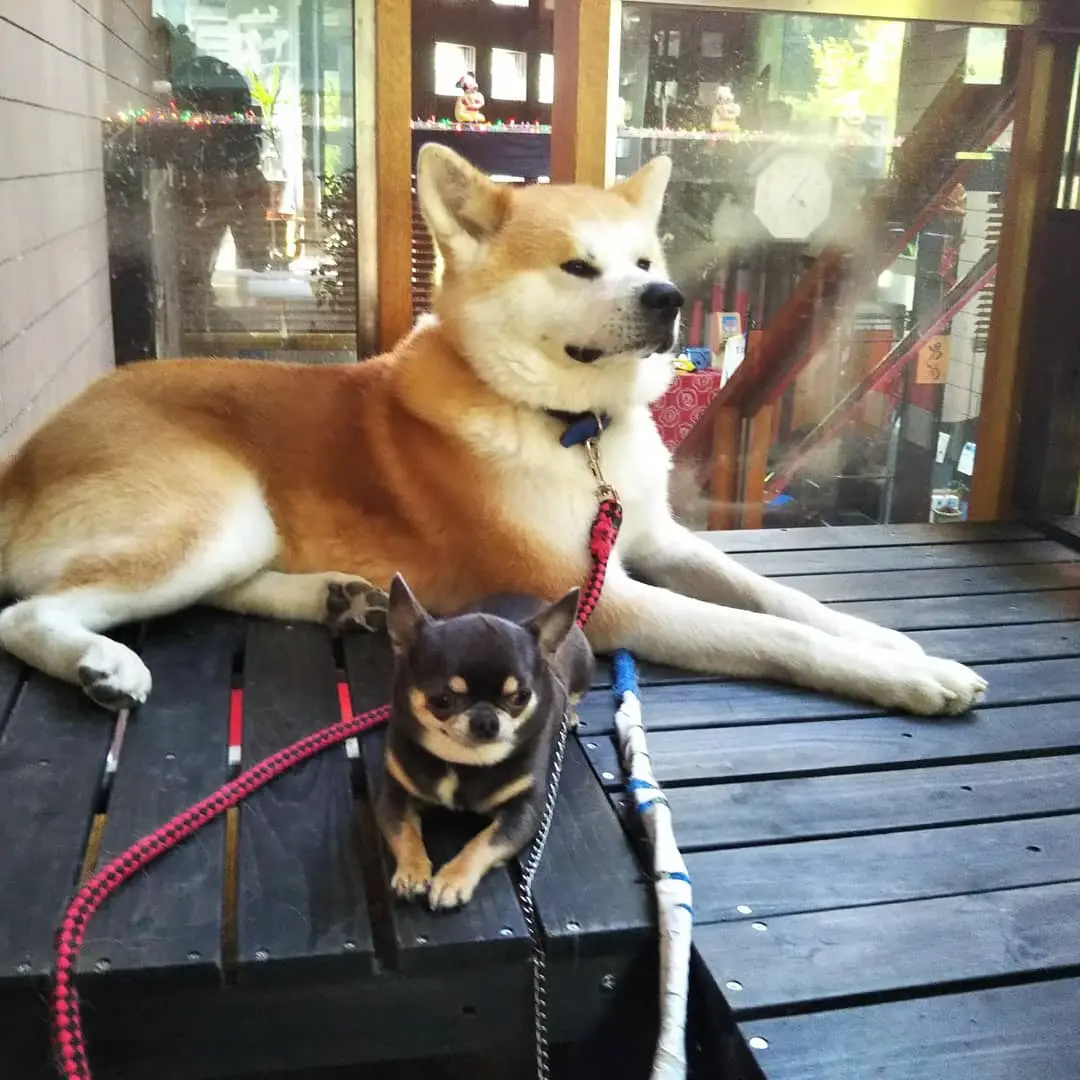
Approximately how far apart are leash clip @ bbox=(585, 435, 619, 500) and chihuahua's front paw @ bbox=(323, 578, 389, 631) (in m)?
0.42

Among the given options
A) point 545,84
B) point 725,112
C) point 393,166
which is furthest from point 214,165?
point 725,112

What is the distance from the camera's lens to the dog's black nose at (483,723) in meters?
1.12

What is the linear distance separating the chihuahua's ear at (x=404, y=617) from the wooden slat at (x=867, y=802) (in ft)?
1.37

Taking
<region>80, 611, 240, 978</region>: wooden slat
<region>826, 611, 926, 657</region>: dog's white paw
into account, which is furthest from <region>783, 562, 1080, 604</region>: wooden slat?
<region>80, 611, 240, 978</region>: wooden slat

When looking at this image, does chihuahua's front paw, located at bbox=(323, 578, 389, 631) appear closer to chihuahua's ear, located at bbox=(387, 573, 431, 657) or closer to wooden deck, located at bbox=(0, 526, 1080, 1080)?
wooden deck, located at bbox=(0, 526, 1080, 1080)

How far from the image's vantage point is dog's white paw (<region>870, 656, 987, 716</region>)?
64.9 inches

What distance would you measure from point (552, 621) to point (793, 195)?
2.39 metres

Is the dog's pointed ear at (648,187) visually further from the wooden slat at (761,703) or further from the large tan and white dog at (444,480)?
the wooden slat at (761,703)

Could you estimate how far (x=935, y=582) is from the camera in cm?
226

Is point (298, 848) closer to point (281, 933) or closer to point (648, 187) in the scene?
point (281, 933)

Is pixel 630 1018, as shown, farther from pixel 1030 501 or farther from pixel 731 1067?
pixel 1030 501

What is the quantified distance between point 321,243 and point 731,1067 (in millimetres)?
2276

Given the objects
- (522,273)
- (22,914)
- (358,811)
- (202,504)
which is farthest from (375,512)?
(22,914)

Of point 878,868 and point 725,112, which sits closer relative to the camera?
point 878,868
